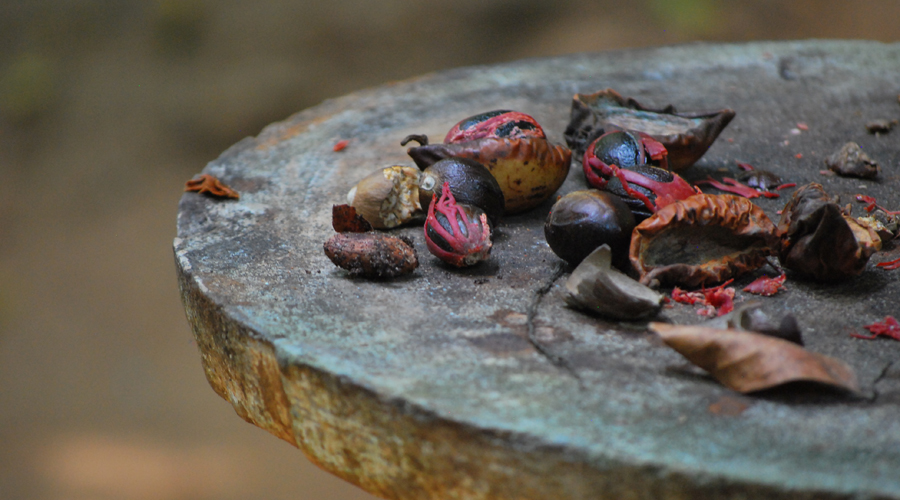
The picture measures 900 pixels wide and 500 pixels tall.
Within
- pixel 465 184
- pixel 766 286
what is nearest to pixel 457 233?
pixel 465 184

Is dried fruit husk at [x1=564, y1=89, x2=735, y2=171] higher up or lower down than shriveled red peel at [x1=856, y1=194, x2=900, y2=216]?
higher up

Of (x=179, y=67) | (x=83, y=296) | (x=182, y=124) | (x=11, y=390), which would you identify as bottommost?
(x=11, y=390)

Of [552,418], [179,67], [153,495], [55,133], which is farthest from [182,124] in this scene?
[552,418]

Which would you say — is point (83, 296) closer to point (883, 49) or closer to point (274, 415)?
point (274, 415)

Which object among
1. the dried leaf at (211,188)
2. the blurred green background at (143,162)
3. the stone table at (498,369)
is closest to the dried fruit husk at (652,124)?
the stone table at (498,369)

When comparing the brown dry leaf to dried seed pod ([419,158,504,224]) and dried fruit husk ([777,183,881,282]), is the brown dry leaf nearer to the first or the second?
dried fruit husk ([777,183,881,282])

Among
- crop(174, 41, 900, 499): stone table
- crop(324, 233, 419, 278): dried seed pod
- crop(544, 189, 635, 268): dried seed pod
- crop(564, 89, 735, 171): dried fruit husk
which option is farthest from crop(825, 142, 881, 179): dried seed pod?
crop(324, 233, 419, 278): dried seed pod
